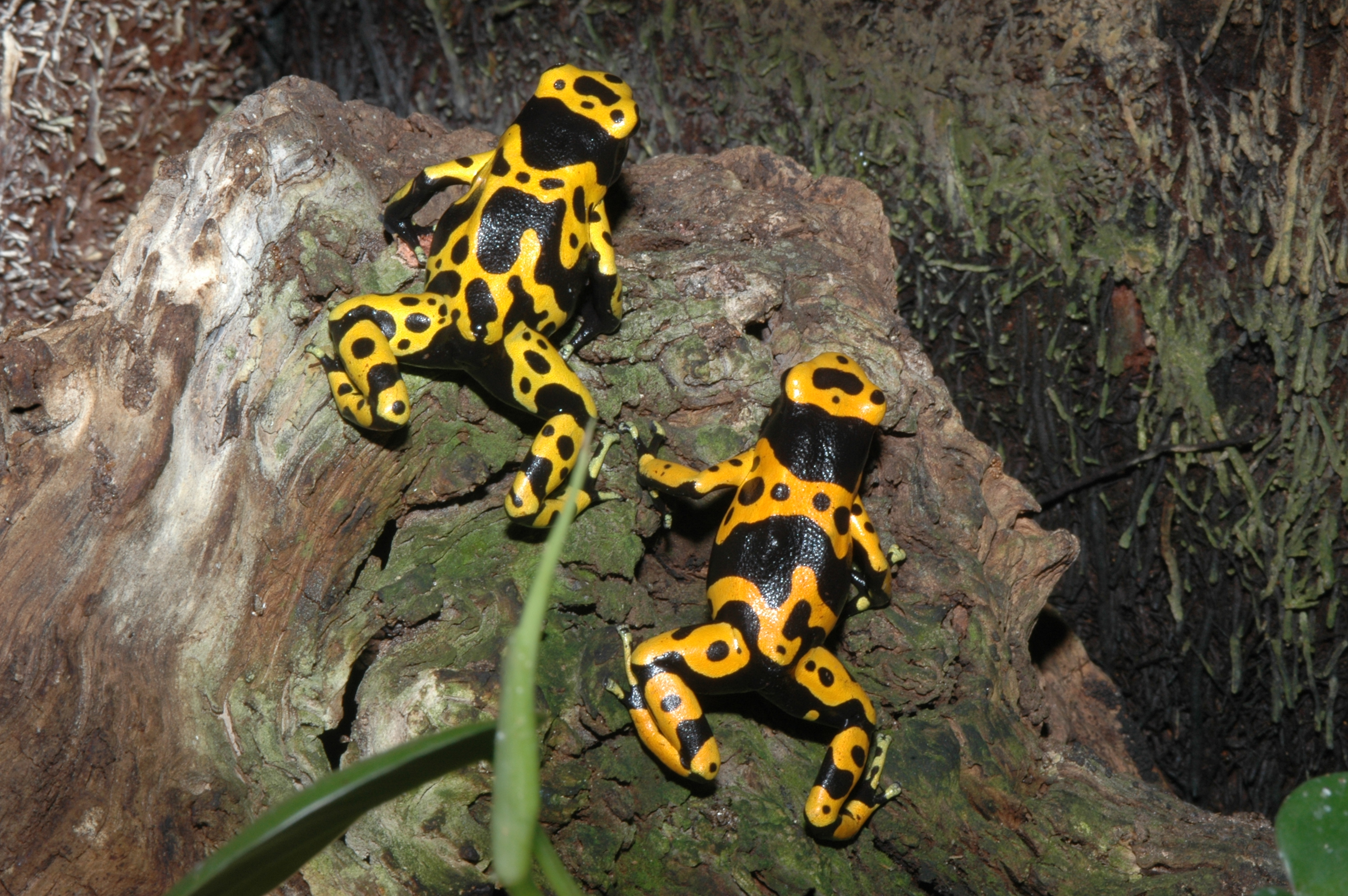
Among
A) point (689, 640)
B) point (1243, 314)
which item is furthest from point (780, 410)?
point (1243, 314)

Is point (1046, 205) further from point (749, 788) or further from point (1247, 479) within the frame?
point (749, 788)

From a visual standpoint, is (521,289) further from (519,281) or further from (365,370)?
(365,370)

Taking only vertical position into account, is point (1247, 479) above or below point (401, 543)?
below

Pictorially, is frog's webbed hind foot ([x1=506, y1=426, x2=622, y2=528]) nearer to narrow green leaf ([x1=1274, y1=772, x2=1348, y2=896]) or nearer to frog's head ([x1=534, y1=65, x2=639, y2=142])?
frog's head ([x1=534, y1=65, x2=639, y2=142])

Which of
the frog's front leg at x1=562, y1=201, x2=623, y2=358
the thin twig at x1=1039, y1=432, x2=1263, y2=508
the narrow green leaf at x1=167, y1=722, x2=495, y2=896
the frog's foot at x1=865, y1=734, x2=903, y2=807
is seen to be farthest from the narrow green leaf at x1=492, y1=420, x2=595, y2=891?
the thin twig at x1=1039, y1=432, x2=1263, y2=508

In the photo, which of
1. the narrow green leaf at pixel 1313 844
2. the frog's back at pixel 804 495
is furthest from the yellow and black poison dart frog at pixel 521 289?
the narrow green leaf at pixel 1313 844

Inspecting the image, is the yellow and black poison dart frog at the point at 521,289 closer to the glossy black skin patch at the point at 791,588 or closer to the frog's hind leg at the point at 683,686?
the glossy black skin patch at the point at 791,588
